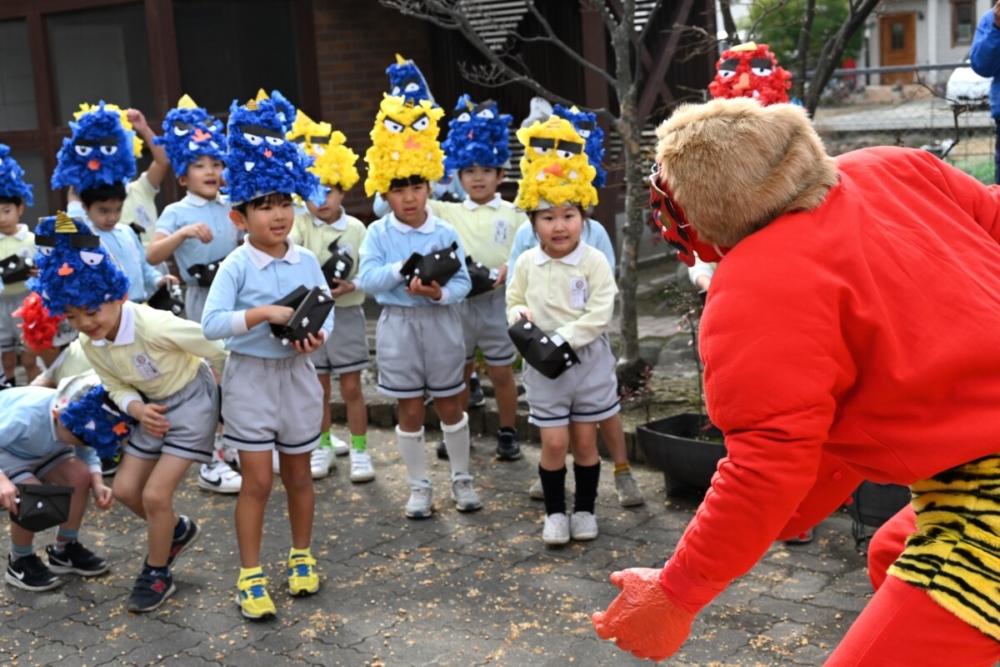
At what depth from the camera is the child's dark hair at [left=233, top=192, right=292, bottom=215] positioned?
499 centimetres

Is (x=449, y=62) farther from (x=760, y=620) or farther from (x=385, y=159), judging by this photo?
(x=760, y=620)

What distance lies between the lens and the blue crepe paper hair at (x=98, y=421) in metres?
5.03

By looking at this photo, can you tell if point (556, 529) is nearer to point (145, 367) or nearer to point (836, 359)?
point (145, 367)

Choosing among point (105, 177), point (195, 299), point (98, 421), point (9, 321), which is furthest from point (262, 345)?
point (9, 321)

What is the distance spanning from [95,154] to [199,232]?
75 cm

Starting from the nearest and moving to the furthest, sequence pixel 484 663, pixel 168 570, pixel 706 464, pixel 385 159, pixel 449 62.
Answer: pixel 484 663, pixel 168 570, pixel 706 464, pixel 385 159, pixel 449 62

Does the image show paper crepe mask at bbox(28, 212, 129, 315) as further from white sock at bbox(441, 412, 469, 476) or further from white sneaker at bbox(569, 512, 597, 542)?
white sneaker at bbox(569, 512, 597, 542)

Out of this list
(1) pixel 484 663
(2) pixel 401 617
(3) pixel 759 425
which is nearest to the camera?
(3) pixel 759 425

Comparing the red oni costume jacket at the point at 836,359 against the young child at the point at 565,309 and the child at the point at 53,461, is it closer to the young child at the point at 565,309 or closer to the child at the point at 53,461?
the young child at the point at 565,309

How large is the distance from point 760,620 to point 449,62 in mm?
8276

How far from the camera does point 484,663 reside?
14.4 ft

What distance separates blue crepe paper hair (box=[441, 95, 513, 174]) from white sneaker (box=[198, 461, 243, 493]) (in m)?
2.18

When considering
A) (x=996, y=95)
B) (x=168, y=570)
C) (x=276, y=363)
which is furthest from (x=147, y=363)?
(x=996, y=95)

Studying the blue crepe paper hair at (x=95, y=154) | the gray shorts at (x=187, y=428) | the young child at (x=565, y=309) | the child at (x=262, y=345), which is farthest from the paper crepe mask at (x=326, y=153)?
the gray shorts at (x=187, y=428)
